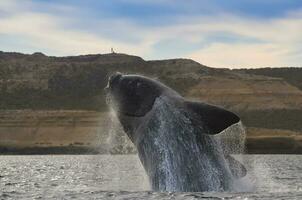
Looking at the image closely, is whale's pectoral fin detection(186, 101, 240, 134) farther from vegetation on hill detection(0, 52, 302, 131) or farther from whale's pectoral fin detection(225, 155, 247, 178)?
vegetation on hill detection(0, 52, 302, 131)

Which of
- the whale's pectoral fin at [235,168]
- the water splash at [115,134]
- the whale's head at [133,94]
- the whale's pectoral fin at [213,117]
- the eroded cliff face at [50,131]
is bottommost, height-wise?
the eroded cliff face at [50,131]

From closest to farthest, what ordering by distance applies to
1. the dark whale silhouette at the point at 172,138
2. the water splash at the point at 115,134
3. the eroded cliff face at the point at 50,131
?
the dark whale silhouette at the point at 172,138, the water splash at the point at 115,134, the eroded cliff face at the point at 50,131

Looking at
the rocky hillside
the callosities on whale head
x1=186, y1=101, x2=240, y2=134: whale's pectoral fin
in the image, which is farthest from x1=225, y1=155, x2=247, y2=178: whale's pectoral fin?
the rocky hillside

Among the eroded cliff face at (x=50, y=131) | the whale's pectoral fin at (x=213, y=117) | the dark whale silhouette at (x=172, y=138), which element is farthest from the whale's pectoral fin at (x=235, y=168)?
the eroded cliff face at (x=50, y=131)

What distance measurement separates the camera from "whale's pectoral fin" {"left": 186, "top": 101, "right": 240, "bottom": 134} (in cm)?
1881

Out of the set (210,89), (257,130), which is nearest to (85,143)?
(257,130)

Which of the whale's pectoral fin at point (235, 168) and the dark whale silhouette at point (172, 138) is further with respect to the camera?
the whale's pectoral fin at point (235, 168)

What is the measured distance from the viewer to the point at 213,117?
19234mm

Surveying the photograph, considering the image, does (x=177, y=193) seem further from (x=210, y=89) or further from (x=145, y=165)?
(x=210, y=89)

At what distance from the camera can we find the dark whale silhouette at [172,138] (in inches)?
786

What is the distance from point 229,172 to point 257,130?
381ft

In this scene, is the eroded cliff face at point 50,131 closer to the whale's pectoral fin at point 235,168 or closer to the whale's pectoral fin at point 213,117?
the whale's pectoral fin at point 235,168

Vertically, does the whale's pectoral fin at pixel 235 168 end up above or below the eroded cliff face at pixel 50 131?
above

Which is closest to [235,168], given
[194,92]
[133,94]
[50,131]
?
[133,94]
